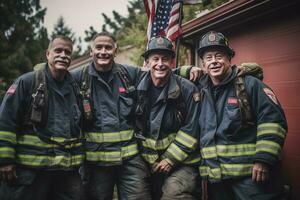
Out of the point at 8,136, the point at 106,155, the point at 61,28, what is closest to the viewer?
the point at 8,136

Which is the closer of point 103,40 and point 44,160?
point 44,160

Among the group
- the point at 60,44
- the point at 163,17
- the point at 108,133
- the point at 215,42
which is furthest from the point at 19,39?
the point at 215,42

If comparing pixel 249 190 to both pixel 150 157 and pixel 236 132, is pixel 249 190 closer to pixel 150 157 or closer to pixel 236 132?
pixel 236 132

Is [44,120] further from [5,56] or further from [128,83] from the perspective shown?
[5,56]

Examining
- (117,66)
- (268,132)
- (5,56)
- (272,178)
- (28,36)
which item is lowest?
Answer: (272,178)

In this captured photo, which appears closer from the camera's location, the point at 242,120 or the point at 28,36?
the point at 242,120

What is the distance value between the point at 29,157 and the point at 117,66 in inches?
63.6

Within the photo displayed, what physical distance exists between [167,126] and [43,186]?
1.63 meters

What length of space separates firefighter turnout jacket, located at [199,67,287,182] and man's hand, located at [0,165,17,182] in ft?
7.02

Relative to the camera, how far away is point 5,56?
56.4 feet

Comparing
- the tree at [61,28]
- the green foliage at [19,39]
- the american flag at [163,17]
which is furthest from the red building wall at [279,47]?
the tree at [61,28]

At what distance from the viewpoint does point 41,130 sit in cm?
329

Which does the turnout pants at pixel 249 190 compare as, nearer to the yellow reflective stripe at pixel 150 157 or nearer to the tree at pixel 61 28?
the yellow reflective stripe at pixel 150 157

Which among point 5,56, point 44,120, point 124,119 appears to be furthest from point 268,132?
point 5,56
